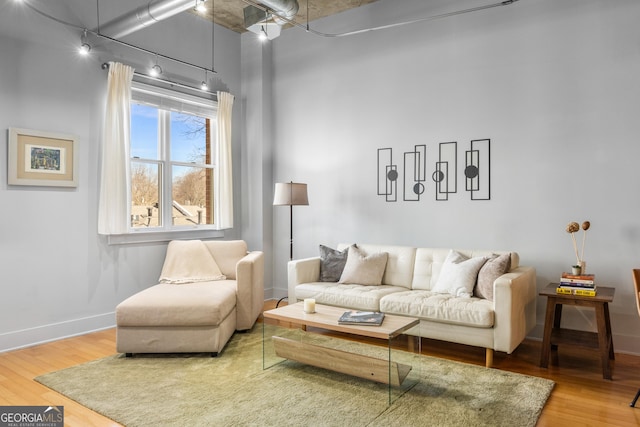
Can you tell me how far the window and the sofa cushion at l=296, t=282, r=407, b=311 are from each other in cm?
184

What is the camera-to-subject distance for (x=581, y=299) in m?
3.22

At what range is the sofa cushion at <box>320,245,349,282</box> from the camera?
455 cm

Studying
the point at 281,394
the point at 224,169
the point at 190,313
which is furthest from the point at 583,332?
the point at 224,169

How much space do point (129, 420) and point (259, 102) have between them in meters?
4.18

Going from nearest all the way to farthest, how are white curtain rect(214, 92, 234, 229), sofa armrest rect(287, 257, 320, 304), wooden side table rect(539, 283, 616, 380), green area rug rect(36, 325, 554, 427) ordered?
1. green area rug rect(36, 325, 554, 427)
2. wooden side table rect(539, 283, 616, 380)
3. sofa armrest rect(287, 257, 320, 304)
4. white curtain rect(214, 92, 234, 229)

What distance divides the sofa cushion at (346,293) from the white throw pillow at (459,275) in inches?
17.1

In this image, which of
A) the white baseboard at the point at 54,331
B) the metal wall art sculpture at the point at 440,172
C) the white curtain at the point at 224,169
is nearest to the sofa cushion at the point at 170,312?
the white baseboard at the point at 54,331

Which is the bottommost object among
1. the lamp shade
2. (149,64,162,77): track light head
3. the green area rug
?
the green area rug

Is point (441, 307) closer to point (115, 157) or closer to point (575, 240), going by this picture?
point (575, 240)

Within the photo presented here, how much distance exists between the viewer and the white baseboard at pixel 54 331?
12.4ft

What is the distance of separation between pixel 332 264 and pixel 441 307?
1.38 m

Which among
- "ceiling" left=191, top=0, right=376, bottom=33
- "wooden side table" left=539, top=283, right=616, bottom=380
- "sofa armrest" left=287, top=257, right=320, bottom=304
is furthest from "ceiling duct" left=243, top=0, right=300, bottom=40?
"wooden side table" left=539, top=283, right=616, bottom=380

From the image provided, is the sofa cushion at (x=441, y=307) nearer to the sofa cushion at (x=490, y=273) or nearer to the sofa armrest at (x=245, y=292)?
the sofa cushion at (x=490, y=273)

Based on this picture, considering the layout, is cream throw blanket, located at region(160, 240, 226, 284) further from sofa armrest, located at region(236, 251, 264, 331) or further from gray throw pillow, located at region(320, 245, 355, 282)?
gray throw pillow, located at region(320, 245, 355, 282)
